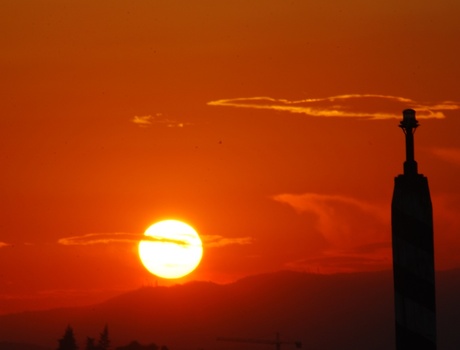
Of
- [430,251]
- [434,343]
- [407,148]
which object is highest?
[407,148]

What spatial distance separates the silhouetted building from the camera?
12945 mm

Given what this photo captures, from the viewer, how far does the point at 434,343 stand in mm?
12891

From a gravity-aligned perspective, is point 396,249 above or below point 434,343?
above

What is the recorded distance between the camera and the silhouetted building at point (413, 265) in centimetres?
1295

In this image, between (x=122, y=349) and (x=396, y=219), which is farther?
(x=122, y=349)

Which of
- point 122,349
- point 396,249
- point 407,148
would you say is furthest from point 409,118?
point 122,349

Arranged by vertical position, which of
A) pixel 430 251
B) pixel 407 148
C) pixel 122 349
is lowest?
pixel 430 251

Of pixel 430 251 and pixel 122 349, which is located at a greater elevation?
pixel 122 349

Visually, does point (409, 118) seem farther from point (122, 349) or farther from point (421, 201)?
point (122, 349)

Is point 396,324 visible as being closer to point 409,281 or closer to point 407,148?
point 409,281

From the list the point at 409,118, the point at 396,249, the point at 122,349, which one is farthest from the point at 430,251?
the point at 122,349

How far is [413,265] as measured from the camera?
1296 cm

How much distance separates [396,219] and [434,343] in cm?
127

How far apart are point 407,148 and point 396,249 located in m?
1.06
